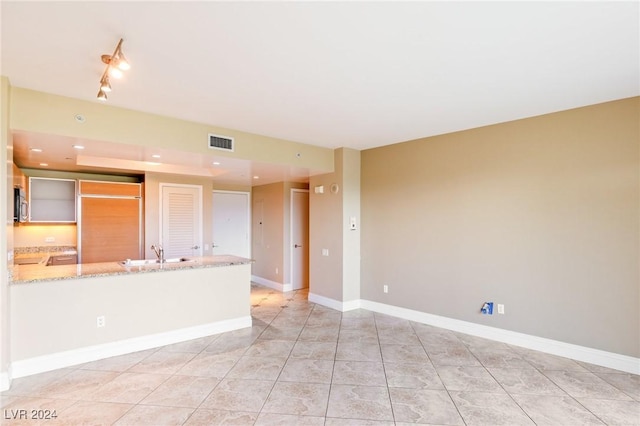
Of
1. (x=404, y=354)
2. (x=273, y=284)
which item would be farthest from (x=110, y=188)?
(x=404, y=354)

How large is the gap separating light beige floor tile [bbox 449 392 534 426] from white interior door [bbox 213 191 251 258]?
17.8 feet

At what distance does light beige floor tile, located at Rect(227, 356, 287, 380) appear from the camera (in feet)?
9.77

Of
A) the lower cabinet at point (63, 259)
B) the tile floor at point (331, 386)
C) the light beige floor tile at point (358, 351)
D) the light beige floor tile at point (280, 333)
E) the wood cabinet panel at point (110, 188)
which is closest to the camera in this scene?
the tile floor at point (331, 386)

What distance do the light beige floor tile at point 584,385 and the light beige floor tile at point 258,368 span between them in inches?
99.8

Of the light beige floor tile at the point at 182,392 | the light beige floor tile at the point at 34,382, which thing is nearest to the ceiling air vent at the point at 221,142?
the light beige floor tile at the point at 182,392

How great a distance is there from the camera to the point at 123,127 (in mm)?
3383

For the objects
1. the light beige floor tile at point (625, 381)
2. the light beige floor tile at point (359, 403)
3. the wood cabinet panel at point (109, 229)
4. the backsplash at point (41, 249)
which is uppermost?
the wood cabinet panel at point (109, 229)

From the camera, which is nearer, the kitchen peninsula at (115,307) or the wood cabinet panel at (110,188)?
the kitchen peninsula at (115,307)

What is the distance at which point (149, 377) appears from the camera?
2.93 m

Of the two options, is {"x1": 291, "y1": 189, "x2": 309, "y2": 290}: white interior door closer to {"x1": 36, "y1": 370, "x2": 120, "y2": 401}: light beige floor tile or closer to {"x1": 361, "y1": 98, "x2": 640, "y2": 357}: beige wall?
{"x1": 361, "y1": 98, "x2": 640, "y2": 357}: beige wall

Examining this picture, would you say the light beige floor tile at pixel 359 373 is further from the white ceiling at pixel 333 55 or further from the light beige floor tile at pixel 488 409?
the white ceiling at pixel 333 55

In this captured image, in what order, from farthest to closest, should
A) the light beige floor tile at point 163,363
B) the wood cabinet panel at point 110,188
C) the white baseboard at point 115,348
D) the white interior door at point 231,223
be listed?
the white interior door at point 231,223
the wood cabinet panel at point 110,188
the light beige floor tile at point 163,363
the white baseboard at point 115,348

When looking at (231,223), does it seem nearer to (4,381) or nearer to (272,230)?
(272,230)

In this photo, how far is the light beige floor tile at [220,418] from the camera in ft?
7.48
